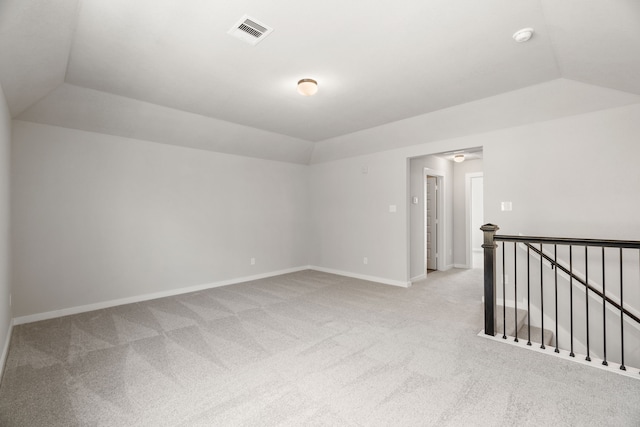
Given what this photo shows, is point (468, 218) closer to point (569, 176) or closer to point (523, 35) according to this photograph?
point (569, 176)

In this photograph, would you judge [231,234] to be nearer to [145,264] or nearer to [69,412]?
[145,264]

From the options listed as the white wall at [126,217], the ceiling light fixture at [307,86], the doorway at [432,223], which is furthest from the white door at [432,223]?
the ceiling light fixture at [307,86]

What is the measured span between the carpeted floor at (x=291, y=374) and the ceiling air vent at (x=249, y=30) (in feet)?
9.15

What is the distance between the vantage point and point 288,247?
21.5 feet

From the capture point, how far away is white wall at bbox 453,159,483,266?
7121mm

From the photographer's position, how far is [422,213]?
6.15 metres

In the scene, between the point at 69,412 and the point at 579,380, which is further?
the point at 579,380

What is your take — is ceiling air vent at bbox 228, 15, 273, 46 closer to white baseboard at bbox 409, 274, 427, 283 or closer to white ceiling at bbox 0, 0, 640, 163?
white ceiling at bbox 0, 0, 640, 163

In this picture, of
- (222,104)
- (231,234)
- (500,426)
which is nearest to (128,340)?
(231,234)

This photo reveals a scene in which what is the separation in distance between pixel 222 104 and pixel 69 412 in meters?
3.53

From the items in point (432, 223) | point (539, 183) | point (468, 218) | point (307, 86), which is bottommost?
point (432, 223)

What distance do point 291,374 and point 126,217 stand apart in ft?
11.5

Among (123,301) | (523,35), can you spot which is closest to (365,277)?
(123,301)

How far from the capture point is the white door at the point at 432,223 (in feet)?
22.6
